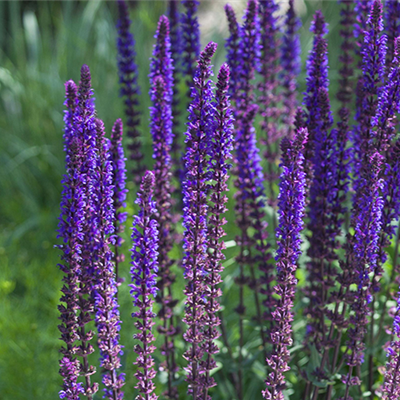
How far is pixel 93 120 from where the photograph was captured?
287 cm

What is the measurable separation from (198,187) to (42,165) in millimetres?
5953

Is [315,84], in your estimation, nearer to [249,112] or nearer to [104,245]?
[249,112]

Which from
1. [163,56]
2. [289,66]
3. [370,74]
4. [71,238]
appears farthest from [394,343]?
[289,66]

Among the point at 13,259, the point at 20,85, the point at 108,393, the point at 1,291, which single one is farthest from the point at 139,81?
the point at 108,393

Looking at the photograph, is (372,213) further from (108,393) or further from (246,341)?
(246,341)

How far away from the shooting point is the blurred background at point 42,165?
5.00 metres

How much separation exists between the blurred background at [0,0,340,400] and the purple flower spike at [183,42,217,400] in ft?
6.38

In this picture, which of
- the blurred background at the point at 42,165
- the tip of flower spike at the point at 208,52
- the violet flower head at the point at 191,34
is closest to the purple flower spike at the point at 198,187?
the tip of flower spike at the point at 208,52

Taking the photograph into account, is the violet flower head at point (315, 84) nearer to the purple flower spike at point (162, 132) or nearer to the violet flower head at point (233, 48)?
the violet flower head at point (233, 48)

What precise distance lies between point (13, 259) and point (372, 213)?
15.9 ft

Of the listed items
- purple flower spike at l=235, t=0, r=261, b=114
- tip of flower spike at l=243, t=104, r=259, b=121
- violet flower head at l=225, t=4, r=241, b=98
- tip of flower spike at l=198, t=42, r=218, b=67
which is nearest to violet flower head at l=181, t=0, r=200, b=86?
violet flower head at l=225, t=4, r=241, b=98

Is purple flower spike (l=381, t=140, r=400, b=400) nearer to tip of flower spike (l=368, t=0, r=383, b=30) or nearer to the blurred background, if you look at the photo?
tip of flower spike (l=368, t=0, r=383, b=30)

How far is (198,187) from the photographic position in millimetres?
2760

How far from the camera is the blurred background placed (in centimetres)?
500
